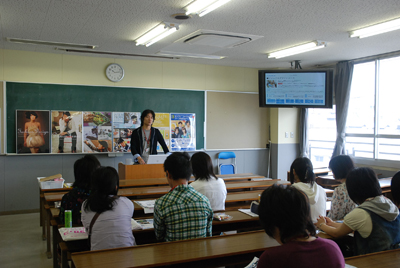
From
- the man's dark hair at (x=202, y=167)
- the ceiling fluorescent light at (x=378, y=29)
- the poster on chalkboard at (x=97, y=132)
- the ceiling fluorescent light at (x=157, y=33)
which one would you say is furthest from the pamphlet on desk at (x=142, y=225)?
the poster on chalkboard at (x=97, y=132)

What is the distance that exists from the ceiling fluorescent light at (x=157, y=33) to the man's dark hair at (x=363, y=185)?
9.89ft

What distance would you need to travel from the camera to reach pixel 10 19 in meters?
4.27

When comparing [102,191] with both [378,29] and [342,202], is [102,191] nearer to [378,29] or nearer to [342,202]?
[342,202]

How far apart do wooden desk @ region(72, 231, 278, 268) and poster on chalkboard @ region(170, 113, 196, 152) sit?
4817 mm

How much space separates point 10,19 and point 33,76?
1908 millimetres

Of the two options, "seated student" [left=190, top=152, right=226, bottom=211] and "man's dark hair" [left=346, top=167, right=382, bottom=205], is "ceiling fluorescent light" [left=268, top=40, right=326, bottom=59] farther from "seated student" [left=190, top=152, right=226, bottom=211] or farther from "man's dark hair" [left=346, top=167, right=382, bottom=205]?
"man's dark hair" [left=346, top=167, right=382, bottom=205]

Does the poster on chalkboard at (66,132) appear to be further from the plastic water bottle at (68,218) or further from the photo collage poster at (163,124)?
the plastic water bottle at (68,218)

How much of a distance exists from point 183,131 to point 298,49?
2748mm

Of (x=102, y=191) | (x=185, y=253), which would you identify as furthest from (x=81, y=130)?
(x=185, y=253)

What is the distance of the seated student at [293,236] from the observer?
1317mm

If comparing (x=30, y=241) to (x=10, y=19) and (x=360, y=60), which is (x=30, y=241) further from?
(x=360, y=60)

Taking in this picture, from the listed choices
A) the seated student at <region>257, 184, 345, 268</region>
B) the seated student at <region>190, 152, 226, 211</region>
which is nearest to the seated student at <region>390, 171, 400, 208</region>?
the seated student at <region>257, 184, 345, 268</region>

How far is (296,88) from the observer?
6332 millimetres

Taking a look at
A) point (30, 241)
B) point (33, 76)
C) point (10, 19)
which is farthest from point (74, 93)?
point (30, 241)
